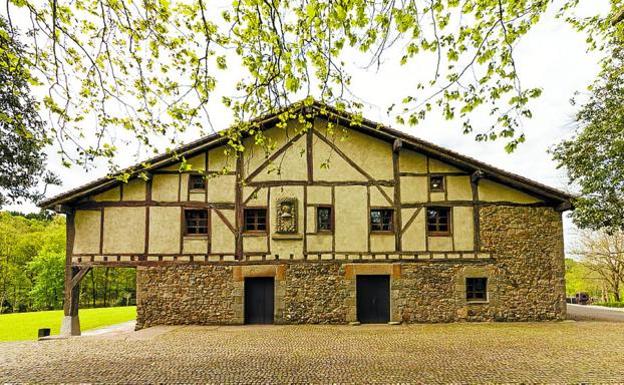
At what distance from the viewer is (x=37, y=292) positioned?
114 ft

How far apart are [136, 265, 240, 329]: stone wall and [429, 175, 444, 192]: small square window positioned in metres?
7.12

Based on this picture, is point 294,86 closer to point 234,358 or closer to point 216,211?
point 234,358

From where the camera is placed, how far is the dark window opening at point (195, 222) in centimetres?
1282

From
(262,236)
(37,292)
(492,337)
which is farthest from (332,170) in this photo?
(37,292)

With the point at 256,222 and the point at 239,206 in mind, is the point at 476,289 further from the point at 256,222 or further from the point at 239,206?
the point at 239,206

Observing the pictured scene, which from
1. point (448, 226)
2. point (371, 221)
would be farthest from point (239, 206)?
point (448, 226)

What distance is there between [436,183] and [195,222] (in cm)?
796

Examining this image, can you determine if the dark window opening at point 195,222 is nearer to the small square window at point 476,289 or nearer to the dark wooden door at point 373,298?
the dark wooden door at point 373,298

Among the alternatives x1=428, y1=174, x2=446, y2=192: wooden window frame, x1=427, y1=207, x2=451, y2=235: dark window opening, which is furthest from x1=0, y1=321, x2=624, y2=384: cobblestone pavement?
x1=428, y1=174, x2=446, y2=192: wooden window frame

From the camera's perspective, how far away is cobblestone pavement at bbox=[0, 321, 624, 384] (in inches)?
250

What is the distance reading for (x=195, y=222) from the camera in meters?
12.9

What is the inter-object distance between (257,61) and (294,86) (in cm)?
59

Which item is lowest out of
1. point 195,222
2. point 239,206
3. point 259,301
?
point 259,301

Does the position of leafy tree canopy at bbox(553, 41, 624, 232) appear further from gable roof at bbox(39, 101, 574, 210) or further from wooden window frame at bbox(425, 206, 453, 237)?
wooden window frame at bbox(425, 206, 453, 237)
